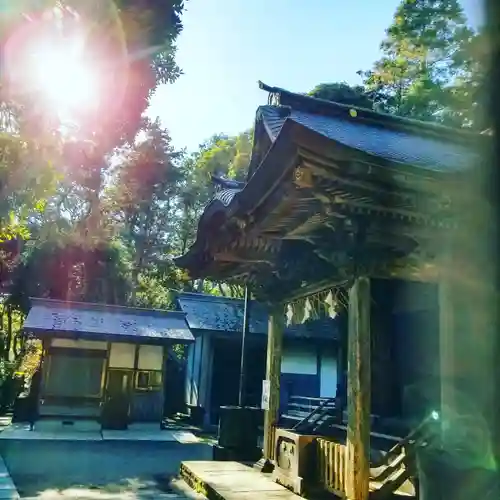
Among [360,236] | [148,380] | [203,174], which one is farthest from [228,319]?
[203,174]

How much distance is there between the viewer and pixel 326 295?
696cm

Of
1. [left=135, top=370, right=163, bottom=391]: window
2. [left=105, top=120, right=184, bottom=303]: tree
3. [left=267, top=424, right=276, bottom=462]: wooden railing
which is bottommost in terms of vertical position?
[left=267, top=424, right=276, bottom=462]: wooden railing

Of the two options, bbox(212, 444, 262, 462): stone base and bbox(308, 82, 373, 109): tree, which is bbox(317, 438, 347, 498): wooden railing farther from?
bbox(308, 82, 373, 109): tree

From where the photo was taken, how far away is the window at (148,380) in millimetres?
16594

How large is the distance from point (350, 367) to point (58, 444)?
369 inches

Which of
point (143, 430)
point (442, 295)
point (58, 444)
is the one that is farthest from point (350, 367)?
point (143, 430)

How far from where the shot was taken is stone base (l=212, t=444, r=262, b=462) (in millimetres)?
9344

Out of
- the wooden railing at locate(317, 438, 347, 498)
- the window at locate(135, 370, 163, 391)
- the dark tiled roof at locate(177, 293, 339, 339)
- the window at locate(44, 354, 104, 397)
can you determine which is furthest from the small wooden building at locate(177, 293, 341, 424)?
the wooden railing at locate(317, 438, 347, 498)

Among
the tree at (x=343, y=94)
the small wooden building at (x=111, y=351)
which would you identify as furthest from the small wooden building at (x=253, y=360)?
the tree at (x=343, y=94)

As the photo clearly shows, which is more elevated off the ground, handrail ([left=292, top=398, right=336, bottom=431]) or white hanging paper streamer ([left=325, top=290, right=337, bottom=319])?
white hanging paper streamer ([left=325, top=290, right=337, bottom=319])

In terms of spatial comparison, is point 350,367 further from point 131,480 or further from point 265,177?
point 131,480

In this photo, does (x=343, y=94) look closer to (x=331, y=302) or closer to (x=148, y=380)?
(x=148, y=380)

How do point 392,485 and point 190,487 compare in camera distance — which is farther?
point 190,487

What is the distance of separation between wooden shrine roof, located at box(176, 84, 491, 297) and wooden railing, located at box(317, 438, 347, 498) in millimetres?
1946
